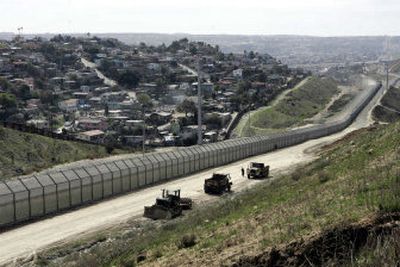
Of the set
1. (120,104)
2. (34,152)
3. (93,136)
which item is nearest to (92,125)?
(93,136)

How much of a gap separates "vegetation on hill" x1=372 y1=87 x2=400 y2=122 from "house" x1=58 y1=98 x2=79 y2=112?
7375 cm

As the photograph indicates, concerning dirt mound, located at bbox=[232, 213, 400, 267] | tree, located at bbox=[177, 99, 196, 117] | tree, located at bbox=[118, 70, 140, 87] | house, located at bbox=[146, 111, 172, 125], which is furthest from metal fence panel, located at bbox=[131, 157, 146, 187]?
tree, located at bbox=[118, 70, 140, 87]

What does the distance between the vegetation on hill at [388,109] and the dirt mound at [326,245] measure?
122 meters

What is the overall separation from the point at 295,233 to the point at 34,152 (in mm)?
56018

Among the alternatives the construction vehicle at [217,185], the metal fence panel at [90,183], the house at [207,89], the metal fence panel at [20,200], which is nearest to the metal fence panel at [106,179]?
the metal fence panel at [90,183]

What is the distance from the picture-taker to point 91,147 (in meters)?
77.4

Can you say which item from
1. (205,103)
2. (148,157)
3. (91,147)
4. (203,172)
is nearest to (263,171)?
(203,172)

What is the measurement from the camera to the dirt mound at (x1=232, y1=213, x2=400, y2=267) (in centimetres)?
1365

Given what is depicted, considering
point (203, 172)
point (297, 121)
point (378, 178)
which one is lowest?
point (297, 121)

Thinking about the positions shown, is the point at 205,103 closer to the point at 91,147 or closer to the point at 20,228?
the point at 91,147

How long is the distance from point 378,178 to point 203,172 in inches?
1470

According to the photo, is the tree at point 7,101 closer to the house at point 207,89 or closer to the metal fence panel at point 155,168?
the house at point 207,89

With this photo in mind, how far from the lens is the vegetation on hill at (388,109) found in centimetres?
14175

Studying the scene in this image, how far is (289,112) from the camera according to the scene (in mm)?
153250
